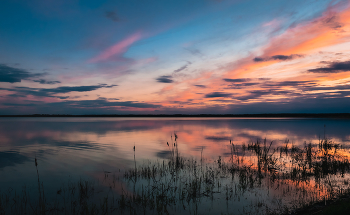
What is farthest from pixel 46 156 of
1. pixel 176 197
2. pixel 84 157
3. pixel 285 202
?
pixel 285 202

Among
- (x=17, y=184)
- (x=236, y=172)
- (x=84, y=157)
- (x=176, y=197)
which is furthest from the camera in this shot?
(x=84, y=157)

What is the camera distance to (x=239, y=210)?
8.02m

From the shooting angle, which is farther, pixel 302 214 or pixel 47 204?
pixel 47 204

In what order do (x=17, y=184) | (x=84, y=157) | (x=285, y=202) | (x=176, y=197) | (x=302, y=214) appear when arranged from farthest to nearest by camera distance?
(x=84, y=157) → (x=17, y=184) → (x=176, y=197) → (x=285, y=202) → (x=302, y=214)

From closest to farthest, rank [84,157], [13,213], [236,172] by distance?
1. [13,213]
2. [236,172]
3. [84,157]

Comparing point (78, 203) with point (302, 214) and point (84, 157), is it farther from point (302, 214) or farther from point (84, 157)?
point (84, 157)

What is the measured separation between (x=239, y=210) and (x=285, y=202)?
2128 mm

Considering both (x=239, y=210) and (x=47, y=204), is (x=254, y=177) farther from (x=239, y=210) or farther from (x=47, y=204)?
(x=47, y=204)

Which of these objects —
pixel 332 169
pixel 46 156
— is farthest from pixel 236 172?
pixel 46 156

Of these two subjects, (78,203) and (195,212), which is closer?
(195,212)

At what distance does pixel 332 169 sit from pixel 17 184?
63.8 ft

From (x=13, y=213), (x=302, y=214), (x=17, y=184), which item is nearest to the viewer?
(x=302, y=214)

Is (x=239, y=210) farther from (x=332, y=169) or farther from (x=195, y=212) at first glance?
(x=332, y=169)

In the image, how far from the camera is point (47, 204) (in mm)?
8555
